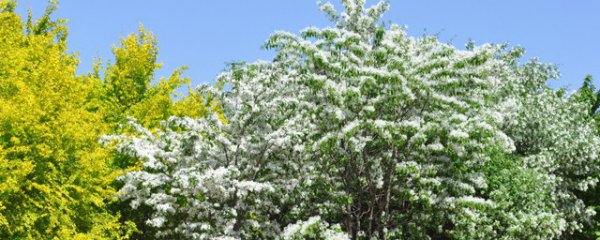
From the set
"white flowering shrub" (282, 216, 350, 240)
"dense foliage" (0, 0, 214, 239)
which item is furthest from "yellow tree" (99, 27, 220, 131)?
"white flowering shrub" (282, 216, 350, 240)

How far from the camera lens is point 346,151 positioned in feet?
49.3

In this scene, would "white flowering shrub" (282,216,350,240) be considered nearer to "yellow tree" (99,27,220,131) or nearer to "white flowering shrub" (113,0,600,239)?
"white flowering shrub" (113,0,600,239)

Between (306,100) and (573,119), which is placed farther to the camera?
(573,119)

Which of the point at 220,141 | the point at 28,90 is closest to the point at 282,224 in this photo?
the point at 220,141

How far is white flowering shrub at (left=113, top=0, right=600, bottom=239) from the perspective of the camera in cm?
1445

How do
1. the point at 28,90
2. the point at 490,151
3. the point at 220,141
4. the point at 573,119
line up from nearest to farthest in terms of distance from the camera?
the point at 28,90
the point at 220,141
the point at 490,151
the point at 573,119

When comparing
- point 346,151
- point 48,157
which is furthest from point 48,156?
point 346,151

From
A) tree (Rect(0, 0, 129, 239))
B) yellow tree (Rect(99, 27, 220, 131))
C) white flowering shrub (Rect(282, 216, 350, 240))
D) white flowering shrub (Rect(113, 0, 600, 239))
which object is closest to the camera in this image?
tree (Rect(0, 0, 129, 239))

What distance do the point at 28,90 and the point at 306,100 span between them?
6.73m

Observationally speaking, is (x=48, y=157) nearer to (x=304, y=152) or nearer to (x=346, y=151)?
(x=304, y=152)

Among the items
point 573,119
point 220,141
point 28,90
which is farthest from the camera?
point 573,119

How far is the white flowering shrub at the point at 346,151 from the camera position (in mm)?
14453

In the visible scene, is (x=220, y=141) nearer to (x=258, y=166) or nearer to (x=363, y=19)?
(x=258, y=166)

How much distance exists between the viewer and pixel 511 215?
15.3m
